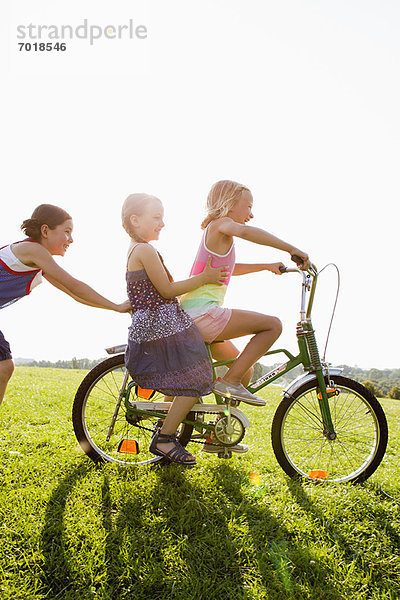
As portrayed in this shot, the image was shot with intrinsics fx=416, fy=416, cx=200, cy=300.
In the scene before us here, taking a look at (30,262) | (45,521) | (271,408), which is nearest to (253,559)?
(45,521)

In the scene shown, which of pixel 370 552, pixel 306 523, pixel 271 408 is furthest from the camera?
pixel 271 408

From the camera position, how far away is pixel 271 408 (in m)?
7.75

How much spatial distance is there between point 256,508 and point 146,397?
127cm

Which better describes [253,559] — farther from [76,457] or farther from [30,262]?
[30,262]

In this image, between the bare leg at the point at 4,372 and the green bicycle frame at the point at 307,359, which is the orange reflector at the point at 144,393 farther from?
the bare leg at the point at 4,372

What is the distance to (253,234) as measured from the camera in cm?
316

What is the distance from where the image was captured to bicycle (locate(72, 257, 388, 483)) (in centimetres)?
346

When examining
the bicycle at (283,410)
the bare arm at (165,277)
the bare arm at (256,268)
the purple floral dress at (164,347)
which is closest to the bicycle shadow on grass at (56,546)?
the bicycle at (283,410)

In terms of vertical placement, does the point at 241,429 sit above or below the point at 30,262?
below

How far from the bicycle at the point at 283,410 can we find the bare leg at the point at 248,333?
6.3 inches

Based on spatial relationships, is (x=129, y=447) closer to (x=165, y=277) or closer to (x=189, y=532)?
(x=189, y=532)

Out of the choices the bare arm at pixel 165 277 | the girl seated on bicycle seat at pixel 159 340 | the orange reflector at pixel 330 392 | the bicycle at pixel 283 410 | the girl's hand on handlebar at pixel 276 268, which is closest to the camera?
the bare arm at pixel 165 277

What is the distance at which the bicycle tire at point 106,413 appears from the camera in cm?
362

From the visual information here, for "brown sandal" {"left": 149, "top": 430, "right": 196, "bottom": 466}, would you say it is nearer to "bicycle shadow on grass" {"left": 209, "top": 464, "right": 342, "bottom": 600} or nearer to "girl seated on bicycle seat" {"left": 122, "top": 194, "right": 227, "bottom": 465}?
"girl seated on bicycle seat" {"left": 122, "top": 194, "right": 227, "bottom": 465}
